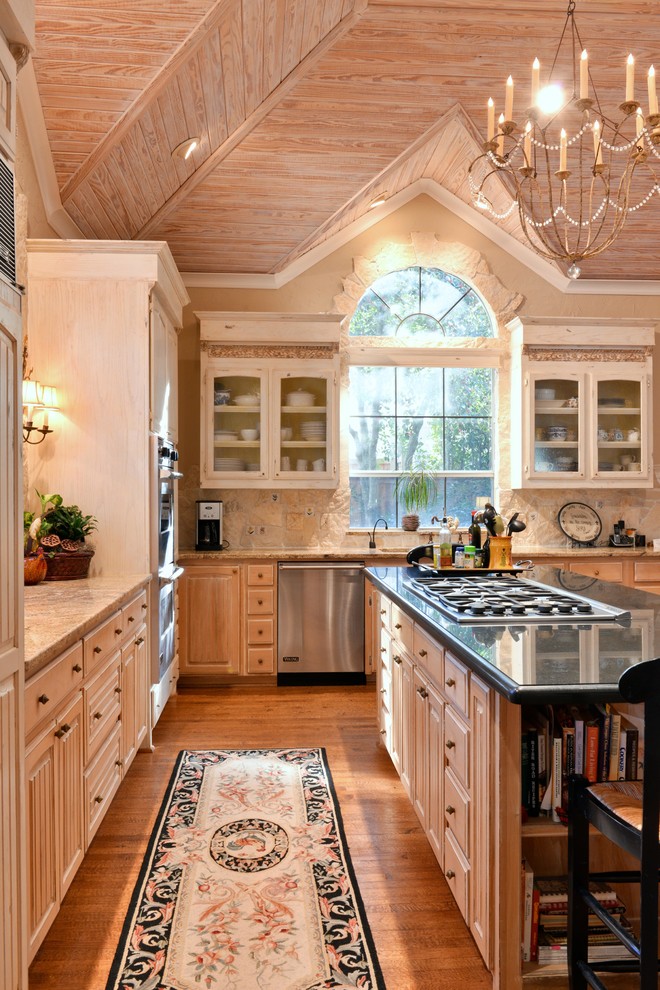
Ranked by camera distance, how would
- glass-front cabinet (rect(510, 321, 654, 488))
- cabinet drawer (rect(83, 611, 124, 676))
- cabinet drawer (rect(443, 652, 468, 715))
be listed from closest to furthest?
cabinet drawer (rect(443, 652, 468, 715)), cabinet drawer (rect(83, 611, 124, 676)), glass-front cabinet (rect(510, 321, 654, 488))

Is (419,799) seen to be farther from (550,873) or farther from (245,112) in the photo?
(245,112)

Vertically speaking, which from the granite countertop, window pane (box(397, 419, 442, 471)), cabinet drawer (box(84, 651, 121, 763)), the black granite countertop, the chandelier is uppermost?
the chandelier

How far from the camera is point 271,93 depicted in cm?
388

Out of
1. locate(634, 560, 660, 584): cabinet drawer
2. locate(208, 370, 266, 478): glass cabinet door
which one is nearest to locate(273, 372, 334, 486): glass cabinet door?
locate(208, 370, 266, 478): glass cabinet door

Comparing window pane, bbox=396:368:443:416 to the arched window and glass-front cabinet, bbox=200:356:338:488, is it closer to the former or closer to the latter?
the arched window

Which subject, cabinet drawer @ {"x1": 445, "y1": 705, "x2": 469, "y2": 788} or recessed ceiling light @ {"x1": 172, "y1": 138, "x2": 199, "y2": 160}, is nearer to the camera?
cabinet drawer @ {"x1": 445, "y1": 705, "x2": 469, "y2": 788}

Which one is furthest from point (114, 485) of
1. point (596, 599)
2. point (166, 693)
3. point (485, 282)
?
point (485, 282)

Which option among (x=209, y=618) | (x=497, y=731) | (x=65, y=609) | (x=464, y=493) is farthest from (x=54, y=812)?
(x=464, y=493)

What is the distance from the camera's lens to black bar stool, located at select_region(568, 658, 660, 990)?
4.39 ft

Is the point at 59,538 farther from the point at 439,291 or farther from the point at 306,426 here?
the point at 439,291

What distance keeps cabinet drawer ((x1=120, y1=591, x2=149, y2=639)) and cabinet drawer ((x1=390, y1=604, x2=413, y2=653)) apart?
3.82 ft

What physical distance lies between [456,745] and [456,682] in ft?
0.63

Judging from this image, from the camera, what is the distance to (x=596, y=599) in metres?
2.54

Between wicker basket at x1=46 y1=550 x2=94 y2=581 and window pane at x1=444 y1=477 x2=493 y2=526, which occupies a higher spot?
window pane at x1=444 y1=477 x2=493 y2=526
